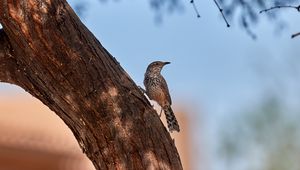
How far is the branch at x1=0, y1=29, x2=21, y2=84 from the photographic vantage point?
2.69m

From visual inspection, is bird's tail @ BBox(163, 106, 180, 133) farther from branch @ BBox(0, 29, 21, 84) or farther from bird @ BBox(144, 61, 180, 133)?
branch @ BBox(0, 29, 21, 84)

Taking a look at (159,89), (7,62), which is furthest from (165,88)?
(7,62)

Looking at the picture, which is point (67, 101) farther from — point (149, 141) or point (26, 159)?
point (26, 159)

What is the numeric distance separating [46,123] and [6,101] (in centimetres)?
41

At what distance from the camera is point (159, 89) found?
11.8 ft

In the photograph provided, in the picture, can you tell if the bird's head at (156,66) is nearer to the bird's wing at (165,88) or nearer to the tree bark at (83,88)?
the bird's wing at (165,88)

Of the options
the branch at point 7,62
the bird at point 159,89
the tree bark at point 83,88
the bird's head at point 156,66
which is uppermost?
the bird's head at point 156,66

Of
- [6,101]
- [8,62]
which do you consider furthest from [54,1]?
[6,101]

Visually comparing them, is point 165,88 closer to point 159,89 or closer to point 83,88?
point 159,89

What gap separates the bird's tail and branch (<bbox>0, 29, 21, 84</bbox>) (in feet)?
3.16

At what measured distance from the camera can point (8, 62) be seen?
273cm

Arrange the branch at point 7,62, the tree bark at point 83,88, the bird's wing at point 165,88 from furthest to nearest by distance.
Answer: the bird's wing at point 165,88 < the branch at point 7,62 < the tree bark at point 83,88

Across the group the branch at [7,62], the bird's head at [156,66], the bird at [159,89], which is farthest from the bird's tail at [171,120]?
the branch at [7,62]

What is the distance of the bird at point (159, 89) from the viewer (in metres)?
3.52
